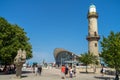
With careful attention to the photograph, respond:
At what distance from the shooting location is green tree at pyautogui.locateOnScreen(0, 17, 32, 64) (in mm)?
42616

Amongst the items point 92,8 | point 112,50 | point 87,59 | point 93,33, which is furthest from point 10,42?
point 92,8

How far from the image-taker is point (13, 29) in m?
47.1

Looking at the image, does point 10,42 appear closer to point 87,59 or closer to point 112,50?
point 112,50

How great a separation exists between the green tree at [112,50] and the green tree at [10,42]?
15.4 m

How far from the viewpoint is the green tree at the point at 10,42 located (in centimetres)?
4262

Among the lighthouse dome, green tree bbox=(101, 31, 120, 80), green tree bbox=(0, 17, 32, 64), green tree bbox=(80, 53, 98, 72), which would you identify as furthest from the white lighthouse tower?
green tree bbox=(101, 31, 120, 80)

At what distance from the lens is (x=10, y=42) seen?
45.2m

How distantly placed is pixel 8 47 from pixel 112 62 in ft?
58.3

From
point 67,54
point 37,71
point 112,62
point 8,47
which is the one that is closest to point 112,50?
point 112,62

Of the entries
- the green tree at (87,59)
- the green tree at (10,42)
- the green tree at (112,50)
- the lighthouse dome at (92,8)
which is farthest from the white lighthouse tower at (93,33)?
the green tree at (112,50)

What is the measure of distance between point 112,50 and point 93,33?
38353mm

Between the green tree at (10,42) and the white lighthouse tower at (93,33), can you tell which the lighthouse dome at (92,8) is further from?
the green tree at (10,42)

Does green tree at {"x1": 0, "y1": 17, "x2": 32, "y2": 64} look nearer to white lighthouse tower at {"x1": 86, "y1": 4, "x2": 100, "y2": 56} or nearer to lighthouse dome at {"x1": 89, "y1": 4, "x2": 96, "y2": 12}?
white lighthouse tower at {"x1": 86, "y1": 4, "x2": 100, "y2": 56}

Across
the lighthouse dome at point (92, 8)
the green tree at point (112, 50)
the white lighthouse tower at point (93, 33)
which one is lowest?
the green tree at point (112, 50)
